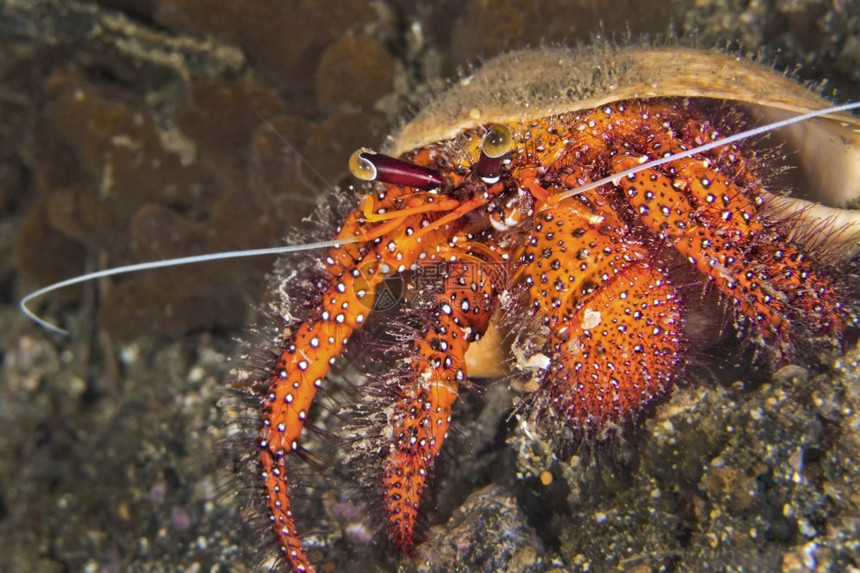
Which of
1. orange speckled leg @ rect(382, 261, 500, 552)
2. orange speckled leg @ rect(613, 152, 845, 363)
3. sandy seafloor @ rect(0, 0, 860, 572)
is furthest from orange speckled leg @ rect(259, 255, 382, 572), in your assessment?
orange speckled leg @ rect(613, 152, 845, 363)

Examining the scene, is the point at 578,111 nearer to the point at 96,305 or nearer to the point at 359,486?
the point at 359,486

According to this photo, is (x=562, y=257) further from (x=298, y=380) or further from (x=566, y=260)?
(x=298, y=380)

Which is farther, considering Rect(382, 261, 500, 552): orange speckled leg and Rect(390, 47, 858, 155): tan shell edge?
Rect(390, 47, 858, 155): tan shell edge

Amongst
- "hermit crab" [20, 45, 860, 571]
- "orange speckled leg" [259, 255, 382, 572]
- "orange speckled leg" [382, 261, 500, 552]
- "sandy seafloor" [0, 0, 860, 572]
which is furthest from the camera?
"orange speckled leg" [259, 255, 382, 572]

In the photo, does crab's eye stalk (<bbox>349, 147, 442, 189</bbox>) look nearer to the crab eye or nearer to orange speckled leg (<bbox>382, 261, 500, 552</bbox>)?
the crab eye

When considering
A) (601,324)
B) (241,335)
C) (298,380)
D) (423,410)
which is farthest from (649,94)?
(241,335)

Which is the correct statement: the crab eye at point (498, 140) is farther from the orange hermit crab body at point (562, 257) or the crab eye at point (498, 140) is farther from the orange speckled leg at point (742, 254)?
the orange speckled leg at point (742, 254)

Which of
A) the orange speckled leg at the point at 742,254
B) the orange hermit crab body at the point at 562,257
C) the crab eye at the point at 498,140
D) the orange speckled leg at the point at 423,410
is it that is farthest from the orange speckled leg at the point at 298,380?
the orange speckled leg at the point at 742,254
